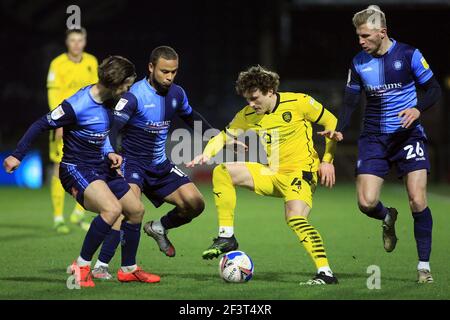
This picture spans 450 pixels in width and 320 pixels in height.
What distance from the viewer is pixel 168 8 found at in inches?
766

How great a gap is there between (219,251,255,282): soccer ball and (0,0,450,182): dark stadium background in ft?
36.7

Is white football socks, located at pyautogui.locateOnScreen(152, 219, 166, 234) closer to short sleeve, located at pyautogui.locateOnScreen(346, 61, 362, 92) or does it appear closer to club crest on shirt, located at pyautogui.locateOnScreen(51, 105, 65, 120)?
club crest on shirt, located at pyautogui.locateOnScreen(51, 105, 65, 120)

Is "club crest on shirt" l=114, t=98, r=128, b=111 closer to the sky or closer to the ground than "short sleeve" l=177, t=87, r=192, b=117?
closer to the ground

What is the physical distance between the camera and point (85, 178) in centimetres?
728

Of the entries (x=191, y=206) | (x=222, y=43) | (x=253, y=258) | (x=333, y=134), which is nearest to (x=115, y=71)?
(x=191, y=206)

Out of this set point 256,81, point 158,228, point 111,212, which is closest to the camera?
point 111,212

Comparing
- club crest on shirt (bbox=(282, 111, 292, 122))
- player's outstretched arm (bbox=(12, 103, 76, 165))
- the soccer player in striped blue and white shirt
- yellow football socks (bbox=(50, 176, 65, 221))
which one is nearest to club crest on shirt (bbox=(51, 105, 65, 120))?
player's outstretched arm (bbox=(12, 103, 76, 165))

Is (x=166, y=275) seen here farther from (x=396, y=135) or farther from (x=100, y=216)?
(x=396, y=135)

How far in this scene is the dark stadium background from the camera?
18.7 meters

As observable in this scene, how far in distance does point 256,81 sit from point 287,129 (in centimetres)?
53

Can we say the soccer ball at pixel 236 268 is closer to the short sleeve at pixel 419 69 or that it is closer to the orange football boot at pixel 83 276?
the orange football boot at pixel 83 276

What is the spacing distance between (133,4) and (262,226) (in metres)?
9.13

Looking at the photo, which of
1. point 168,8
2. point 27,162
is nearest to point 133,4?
point 168,8

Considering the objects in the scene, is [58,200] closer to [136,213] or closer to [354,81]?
[136,213]
